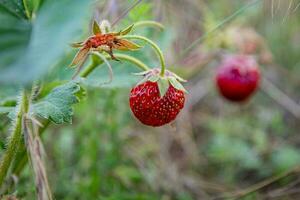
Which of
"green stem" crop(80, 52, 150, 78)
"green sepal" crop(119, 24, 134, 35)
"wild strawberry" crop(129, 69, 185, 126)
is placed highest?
"green stem" crop(80, 52, 150, 78)

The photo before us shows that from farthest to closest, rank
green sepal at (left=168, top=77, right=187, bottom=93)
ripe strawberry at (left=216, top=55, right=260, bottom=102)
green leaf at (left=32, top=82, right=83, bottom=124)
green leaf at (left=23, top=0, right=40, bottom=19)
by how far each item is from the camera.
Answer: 1. ripe strawberry at (left=216, top=55, right=260, bottom=102)
2. green sepal at (left=168, top=77, right=187, bottom=93)
3. green leaf at (left=32, top=82, right=83, bottom=124)
4. green leaf at (left=23, top=0, right=40, bottom=19)

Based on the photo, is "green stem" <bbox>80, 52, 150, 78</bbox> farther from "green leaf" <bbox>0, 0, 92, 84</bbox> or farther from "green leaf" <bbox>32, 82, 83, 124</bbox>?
"green leaf" <bbox>0, 0, 92, 84</bbox>

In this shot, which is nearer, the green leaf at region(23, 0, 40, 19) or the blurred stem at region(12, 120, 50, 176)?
the green leaf at region(23, 0, 40, 19)

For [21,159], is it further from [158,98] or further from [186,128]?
[186,128]

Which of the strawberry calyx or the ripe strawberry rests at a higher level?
the ripe strawberry

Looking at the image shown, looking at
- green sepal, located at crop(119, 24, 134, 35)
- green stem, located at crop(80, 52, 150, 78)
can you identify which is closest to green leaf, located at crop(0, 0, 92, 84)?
green sepal, located at crop(119, 24, 134, 35)

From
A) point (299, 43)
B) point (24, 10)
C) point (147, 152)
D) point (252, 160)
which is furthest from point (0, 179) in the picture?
point (299, 43)

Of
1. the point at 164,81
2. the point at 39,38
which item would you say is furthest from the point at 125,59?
the point at 39,38
